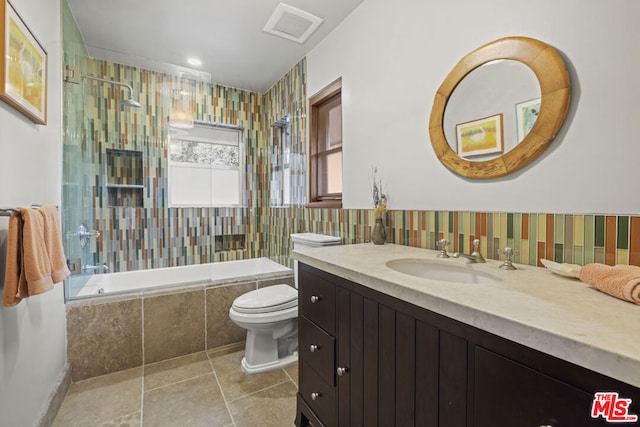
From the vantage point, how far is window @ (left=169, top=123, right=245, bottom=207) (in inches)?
123

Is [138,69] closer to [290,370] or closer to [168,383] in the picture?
[168,383]

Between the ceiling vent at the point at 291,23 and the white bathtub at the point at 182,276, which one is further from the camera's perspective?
the white bathtub at the point at 182,276

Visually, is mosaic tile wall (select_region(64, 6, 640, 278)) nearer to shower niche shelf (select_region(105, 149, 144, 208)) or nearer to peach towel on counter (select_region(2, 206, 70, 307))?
shower niche shelf (select_region(105, 149, 144, 208))

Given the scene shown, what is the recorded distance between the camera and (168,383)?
6.17 feet

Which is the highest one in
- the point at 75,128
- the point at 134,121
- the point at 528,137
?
the point at 134,121

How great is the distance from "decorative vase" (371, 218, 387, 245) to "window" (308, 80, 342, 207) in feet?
1.84

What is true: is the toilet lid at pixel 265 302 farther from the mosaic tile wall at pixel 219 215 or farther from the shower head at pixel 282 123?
the shower head at pixel 282 123

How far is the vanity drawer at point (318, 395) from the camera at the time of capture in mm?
1245

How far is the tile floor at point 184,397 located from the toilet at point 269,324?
0.28 feet

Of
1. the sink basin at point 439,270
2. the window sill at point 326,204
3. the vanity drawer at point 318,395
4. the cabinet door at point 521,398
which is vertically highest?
the window sill at point 326,204

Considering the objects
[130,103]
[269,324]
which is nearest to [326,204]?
[269,324]

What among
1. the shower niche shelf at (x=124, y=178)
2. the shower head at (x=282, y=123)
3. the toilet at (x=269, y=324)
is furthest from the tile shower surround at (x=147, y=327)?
the shower head at (x=282, y=123)

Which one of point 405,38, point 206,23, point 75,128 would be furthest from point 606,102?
point 75,128

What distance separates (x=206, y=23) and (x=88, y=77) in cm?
116
